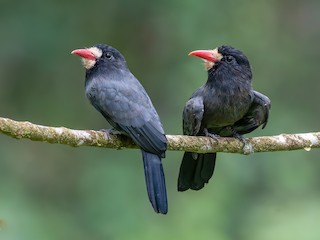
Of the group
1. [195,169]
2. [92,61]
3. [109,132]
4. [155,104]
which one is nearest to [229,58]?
[195,169]

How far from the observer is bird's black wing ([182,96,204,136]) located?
19.0 ft

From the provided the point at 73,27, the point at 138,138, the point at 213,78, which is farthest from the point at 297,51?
the point at 138,138

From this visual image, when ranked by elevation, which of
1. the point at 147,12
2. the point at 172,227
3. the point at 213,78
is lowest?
the point at 172,227

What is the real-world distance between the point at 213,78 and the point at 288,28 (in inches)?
199

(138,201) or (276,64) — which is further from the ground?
(276,64)

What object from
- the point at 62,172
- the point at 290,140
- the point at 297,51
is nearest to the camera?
the point at 290,140

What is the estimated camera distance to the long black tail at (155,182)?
5156 millimetres

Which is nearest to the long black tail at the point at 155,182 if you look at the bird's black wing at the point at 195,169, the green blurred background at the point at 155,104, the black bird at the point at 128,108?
the black bird at the point at 128,108

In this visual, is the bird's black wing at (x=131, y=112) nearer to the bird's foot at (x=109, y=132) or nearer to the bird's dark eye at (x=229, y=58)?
the bird's foot at (x=109, y=132)

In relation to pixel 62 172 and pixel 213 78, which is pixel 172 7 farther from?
pixel 213 78

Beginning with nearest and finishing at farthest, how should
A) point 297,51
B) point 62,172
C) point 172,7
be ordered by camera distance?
point 62,172 < point 172,7 < point 297,51

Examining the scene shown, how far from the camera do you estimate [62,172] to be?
365 inches

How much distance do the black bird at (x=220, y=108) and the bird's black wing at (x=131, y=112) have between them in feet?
1.53

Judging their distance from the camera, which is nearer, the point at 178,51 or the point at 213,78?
the point at 213,78
